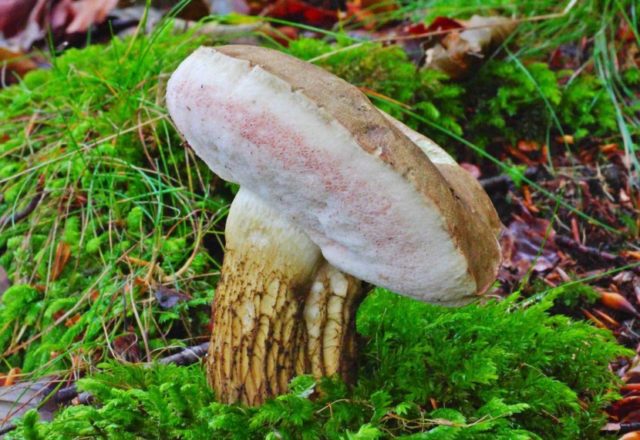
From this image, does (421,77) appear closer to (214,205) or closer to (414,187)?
(214,205)

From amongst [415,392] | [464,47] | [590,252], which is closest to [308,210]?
[415,392]

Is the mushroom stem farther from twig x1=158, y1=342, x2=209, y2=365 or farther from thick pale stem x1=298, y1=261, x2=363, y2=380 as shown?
twig x1=158, y1=342, x2=209, y2=365

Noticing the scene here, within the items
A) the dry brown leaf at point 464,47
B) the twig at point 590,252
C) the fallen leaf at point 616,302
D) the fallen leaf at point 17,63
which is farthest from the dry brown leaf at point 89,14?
the fallen leaf at point 616,302

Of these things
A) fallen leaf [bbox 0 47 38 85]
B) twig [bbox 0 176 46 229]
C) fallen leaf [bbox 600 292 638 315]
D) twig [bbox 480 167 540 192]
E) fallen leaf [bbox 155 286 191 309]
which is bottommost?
fallen leaf [bbox 600 292 638 315]

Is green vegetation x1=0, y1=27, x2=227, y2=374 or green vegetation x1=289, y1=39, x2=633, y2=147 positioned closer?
green vegetation x1=0, y1=27, x2=227, y2=374

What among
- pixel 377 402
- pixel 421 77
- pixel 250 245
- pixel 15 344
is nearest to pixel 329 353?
pixel 377 402

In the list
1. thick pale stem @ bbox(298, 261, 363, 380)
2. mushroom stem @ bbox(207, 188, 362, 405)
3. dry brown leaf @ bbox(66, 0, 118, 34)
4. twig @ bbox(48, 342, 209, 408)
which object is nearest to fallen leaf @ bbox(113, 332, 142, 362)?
twig @ bbox(48, 342, 209, 408)

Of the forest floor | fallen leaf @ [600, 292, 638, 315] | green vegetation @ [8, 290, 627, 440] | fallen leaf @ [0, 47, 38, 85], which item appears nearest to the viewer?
green vegetation @ [8, 290, 627, 440]
